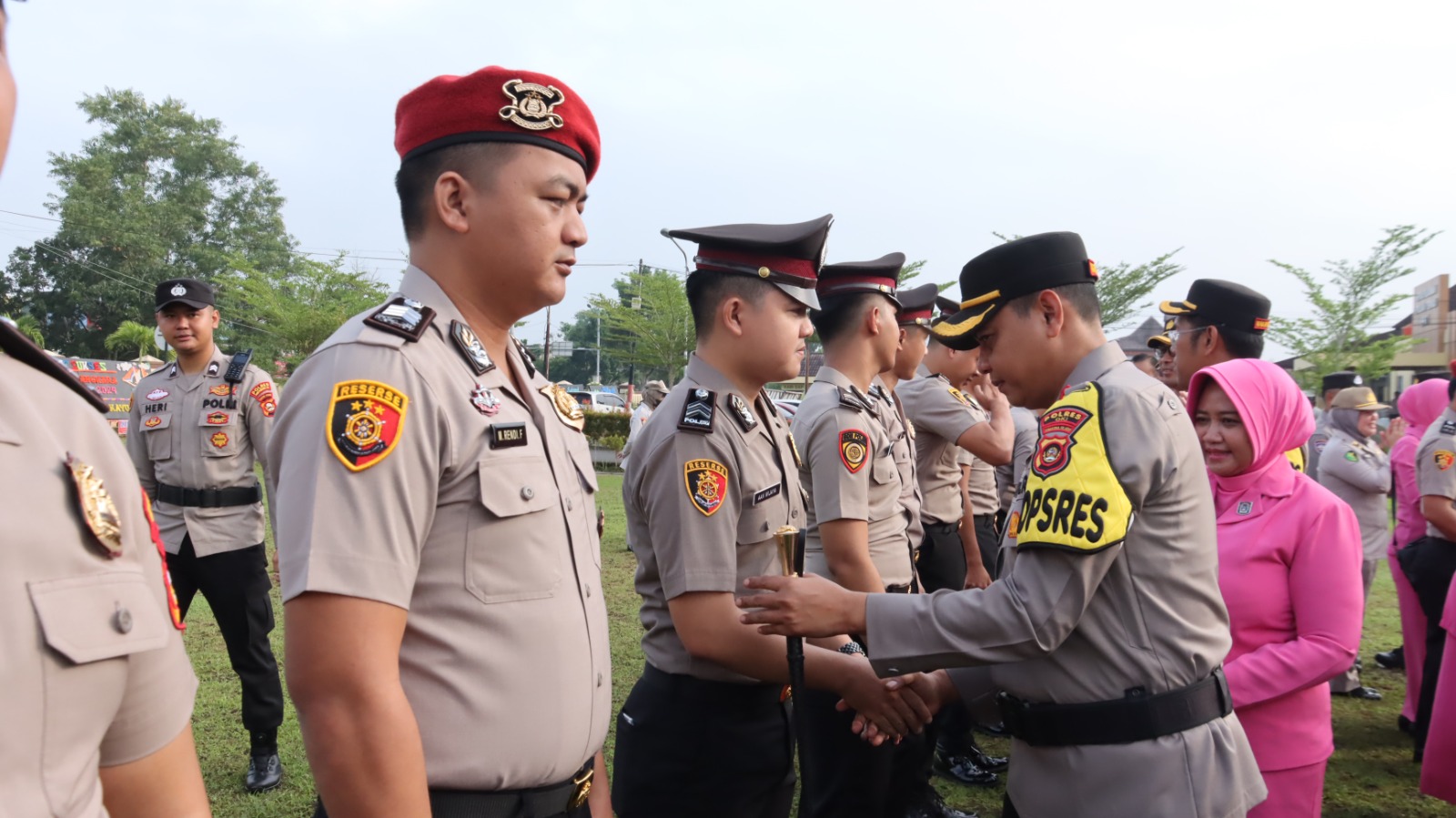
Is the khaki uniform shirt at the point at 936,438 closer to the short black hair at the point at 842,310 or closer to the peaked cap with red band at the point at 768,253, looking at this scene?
the short black hair at the point at 842,310

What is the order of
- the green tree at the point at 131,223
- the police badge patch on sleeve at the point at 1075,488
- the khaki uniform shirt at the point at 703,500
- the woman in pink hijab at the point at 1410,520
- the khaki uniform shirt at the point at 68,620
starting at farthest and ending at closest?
1. the green tree at the point at 131,223
2. the woman in pink hijab at the point at 1410,520
3. the khaki uniform shirt at the point at 703,500
4. the police badge patch on sleeve at the point at 1075,488
5. the khaki uniform shirt at the point at 68,620

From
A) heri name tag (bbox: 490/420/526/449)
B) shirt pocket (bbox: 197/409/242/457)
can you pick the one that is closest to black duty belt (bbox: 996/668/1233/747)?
heri name tag (bbox: 490/420/526/449)

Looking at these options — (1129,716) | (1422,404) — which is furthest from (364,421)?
(1422,404)

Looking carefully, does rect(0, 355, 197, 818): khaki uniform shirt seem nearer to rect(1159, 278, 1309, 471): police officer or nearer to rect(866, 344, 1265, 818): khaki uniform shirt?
rect(866, 344, 1265, 818): khaki uniform shirt

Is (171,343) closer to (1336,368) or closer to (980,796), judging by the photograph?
(980,796)

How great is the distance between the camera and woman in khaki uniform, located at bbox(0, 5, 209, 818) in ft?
2.68

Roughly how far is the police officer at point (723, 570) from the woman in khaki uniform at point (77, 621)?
1.44 metres

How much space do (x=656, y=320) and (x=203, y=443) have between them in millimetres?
29286

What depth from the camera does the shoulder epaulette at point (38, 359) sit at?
2.97ft

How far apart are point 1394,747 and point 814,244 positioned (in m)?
4.71

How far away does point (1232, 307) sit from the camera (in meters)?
3.80

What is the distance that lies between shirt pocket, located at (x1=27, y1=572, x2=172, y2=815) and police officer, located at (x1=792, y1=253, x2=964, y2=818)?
1.87 meters

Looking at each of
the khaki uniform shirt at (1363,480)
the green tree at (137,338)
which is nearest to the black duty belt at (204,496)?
the khaki uniform shirt at (1363,480)

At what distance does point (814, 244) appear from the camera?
2.80 m
